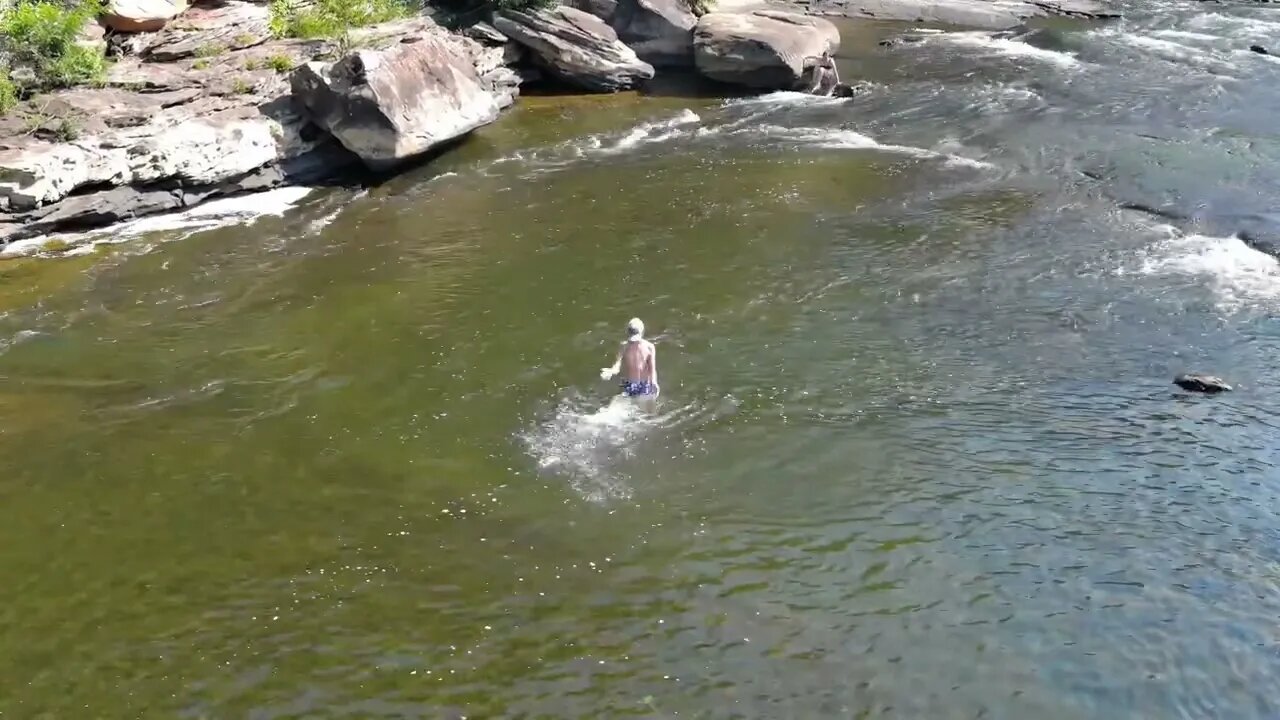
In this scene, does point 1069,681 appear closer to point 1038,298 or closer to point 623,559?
point 623,559

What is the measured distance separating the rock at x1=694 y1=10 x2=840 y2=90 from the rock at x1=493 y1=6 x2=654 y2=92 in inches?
86.1

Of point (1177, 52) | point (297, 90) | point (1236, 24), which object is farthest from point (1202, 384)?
point (1236, 24)

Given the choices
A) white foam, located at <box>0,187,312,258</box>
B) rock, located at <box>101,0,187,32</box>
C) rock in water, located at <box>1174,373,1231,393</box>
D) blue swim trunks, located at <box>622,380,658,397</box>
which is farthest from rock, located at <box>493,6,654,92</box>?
rock in water, located at <box>1174,373,1231,393</box>

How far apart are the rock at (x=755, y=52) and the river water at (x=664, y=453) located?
7.98m

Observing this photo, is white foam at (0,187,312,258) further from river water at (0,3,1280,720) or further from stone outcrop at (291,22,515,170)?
stone outcrop at (291,22,515,170)

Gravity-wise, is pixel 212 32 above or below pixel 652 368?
above

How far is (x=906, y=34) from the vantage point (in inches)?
1700

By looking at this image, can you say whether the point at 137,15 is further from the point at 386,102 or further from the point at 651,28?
the point at 651,28

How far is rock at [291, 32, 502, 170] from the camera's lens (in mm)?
26734

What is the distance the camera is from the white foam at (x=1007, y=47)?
125ft

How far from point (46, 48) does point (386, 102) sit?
881 cm

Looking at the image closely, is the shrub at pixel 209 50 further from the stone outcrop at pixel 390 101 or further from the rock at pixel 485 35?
Answer: the rock at pixel 485 35

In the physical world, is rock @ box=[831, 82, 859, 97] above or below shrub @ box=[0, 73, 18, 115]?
below

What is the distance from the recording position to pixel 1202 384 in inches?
685
